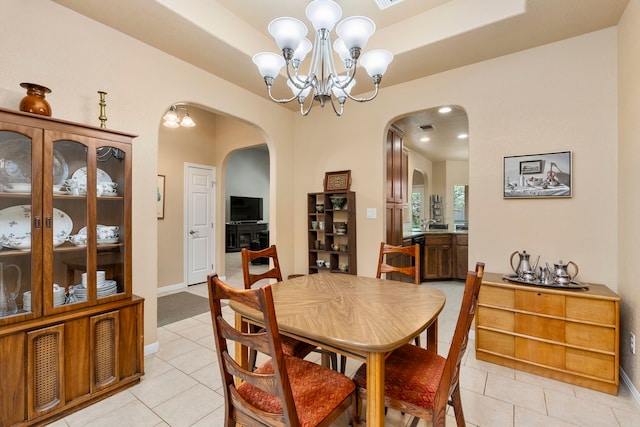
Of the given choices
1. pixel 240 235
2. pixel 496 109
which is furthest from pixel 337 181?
pixel 240 235

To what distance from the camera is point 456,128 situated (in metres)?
5.11

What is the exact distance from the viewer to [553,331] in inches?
86.2

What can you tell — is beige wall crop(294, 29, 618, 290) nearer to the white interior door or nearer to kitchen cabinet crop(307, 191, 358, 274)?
kitchen cabinet crop(307, 191, 358, 274)

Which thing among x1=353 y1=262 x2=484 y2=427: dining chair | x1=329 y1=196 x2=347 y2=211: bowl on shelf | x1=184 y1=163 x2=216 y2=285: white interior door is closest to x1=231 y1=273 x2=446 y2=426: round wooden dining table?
x1=353 y1=262 x2=484 y2=427: dining chair

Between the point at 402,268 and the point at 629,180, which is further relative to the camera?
the point at 402,268

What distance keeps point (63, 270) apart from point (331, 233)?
2.64m

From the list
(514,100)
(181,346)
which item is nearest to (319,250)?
(181,346)

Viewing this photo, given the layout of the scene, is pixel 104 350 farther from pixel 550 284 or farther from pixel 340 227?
pixel 550 284

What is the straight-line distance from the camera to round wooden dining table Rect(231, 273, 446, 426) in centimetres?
113

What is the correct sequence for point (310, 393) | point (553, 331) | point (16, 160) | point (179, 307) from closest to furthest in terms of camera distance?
point (310, 393), point (16, 160), point (553, 331), point (179, 307)

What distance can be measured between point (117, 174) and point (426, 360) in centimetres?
243

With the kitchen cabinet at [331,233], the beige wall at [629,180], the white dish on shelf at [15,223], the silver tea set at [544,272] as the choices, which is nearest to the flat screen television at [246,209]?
the kitchen cabinet at [331,233]

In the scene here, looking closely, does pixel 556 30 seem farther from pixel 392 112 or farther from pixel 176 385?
pixel 176 385

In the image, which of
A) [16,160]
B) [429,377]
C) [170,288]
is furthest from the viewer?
[170,288]
